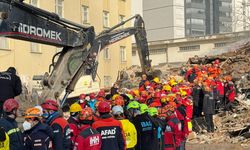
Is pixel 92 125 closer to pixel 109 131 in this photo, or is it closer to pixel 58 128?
pixel 109 131

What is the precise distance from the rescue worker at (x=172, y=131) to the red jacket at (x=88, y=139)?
4.07 m

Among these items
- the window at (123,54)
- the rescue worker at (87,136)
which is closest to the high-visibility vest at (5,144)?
the rescue worker at (87,136)

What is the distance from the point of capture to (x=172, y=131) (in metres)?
13.2

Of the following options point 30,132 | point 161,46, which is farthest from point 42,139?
point 161,46

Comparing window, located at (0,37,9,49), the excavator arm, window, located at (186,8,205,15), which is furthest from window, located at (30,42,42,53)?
window, located at (186,8,205,15)

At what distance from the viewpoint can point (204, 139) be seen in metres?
19.5

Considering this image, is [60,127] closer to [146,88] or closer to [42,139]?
[42,139]

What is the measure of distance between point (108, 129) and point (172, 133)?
3942mm

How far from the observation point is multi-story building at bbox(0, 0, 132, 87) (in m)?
33.8

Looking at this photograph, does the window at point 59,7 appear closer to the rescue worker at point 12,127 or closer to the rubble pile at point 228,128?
the rubble pile at point 228,128

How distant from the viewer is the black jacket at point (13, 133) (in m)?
8.20

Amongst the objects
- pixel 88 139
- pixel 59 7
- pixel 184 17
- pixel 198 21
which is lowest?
pixel 88 139

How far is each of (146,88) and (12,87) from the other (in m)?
10.3

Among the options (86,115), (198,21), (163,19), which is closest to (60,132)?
(86,115)
